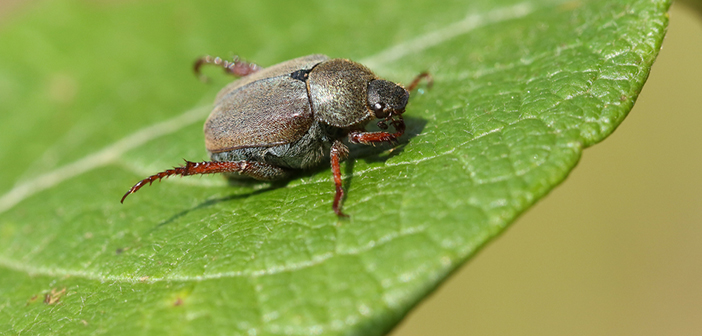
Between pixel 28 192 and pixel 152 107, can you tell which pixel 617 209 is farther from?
pixel 28 192

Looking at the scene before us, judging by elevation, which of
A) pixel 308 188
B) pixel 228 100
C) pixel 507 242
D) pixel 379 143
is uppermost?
pixel 228 100

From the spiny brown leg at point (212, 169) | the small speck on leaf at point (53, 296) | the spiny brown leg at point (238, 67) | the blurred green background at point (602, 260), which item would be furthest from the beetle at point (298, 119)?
the blurred green background at point (602, 260)

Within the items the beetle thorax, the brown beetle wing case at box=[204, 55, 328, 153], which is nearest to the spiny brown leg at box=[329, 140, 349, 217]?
the beetle thorax

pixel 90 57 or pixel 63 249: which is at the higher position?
pixel 90 57

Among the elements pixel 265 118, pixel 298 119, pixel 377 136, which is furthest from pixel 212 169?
pixel 377 136

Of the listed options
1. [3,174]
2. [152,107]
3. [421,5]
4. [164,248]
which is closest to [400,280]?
[164,248]

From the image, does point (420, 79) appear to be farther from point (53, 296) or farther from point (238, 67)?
point (53, 296)

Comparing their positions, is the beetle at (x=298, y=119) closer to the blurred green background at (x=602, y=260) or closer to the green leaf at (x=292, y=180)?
the green leaf at (x=292, y=180)
